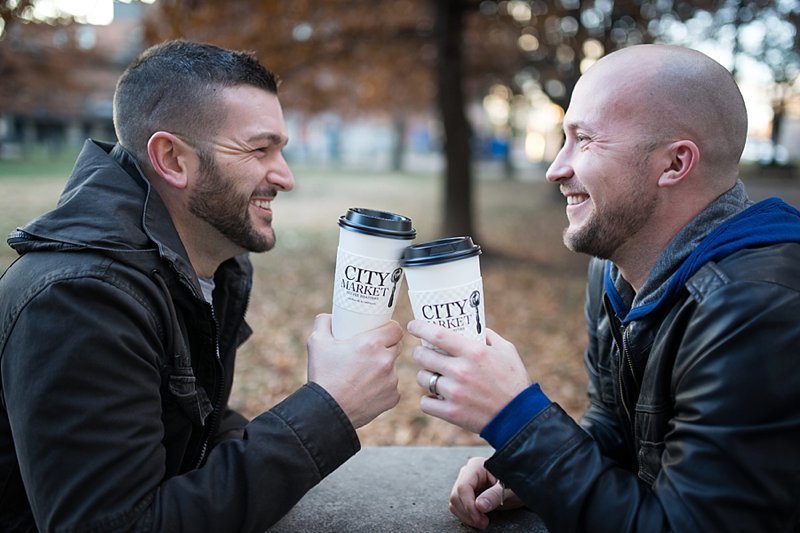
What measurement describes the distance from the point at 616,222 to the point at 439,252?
0.63 metres

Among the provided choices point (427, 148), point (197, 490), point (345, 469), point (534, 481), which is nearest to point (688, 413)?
point (534, 481)

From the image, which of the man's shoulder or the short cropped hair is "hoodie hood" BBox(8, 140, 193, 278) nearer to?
the short cropped hair

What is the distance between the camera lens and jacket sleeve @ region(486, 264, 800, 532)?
1635 mm

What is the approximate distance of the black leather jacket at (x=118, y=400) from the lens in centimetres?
172

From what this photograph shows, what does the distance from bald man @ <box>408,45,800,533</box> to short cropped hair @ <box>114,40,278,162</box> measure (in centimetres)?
118

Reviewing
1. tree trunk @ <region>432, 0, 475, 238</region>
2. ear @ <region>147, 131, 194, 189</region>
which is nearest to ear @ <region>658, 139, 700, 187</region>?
ear @ <region>147, 131, 194, 189</region>

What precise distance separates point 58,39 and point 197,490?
1872 cm

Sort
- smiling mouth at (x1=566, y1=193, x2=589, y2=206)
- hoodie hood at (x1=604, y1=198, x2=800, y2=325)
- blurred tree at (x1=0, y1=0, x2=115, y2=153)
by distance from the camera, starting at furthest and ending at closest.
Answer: blurred tree at (x1=0, y1=0, x2=115, y2=153), smiling mouth at (x1=566, y1=193, x2=589, y2=206), hoodie hood at (x1=604, y1=198, x2=800, y2=325)

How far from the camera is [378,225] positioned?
6.58 ft

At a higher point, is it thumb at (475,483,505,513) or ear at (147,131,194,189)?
ear at (147,131,194,189)

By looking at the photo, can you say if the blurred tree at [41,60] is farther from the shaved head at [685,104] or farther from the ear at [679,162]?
the ear at [679,162]

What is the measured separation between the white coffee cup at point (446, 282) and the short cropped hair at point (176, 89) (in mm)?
1005

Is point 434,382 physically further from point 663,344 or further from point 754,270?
point 754,270

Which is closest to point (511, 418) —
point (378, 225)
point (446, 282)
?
point (446, 282)
